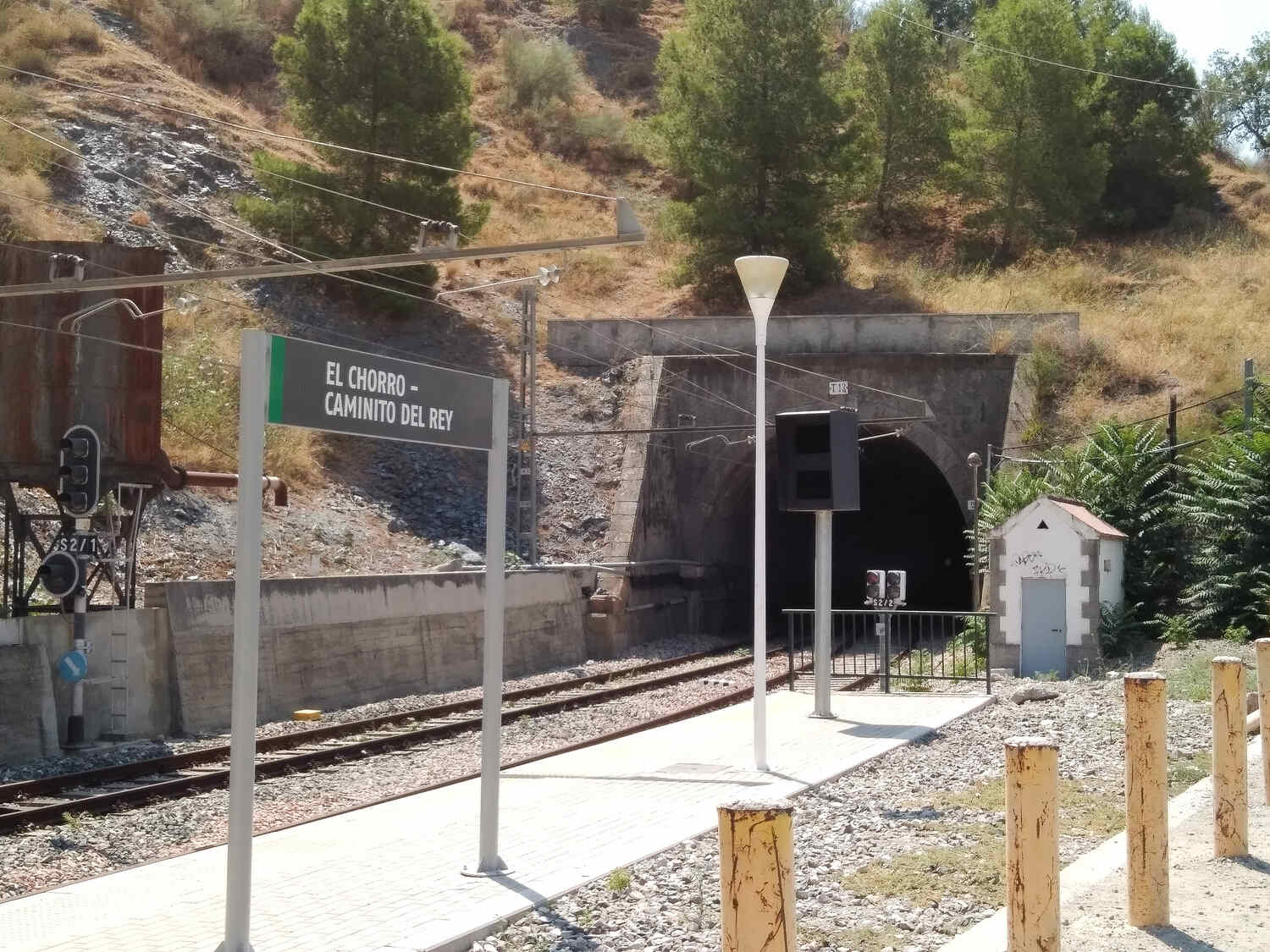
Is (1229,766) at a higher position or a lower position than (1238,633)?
lower

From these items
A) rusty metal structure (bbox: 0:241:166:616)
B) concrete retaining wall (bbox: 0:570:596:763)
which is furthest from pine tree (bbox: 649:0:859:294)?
rusty metal structure (bbox: 0:241:166:616)

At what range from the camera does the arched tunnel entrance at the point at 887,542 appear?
4194cm

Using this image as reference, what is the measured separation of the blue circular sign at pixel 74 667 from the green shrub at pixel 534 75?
2043 inches

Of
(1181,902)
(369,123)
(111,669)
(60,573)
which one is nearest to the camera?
(1181,902)

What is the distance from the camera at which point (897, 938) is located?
6715 millimetres

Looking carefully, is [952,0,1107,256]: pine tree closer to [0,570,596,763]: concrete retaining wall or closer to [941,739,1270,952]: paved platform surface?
[0,570,596,763]: concrete retaining wall

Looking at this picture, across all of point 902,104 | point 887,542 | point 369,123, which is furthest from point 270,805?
point 902,104

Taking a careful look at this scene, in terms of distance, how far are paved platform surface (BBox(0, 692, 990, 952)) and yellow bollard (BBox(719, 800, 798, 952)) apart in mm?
2481

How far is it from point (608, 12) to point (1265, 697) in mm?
72926

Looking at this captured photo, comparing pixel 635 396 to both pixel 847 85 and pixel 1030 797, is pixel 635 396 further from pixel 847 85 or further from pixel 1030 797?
pixel 1030 797

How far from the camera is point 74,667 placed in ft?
50.1

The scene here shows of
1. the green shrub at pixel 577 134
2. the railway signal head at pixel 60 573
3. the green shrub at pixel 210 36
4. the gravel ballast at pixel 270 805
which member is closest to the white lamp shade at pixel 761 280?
the gravel ballast at pixel 270 805

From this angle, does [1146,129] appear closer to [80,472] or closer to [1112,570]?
[1112,570]

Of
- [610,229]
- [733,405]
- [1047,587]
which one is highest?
[610,229]
